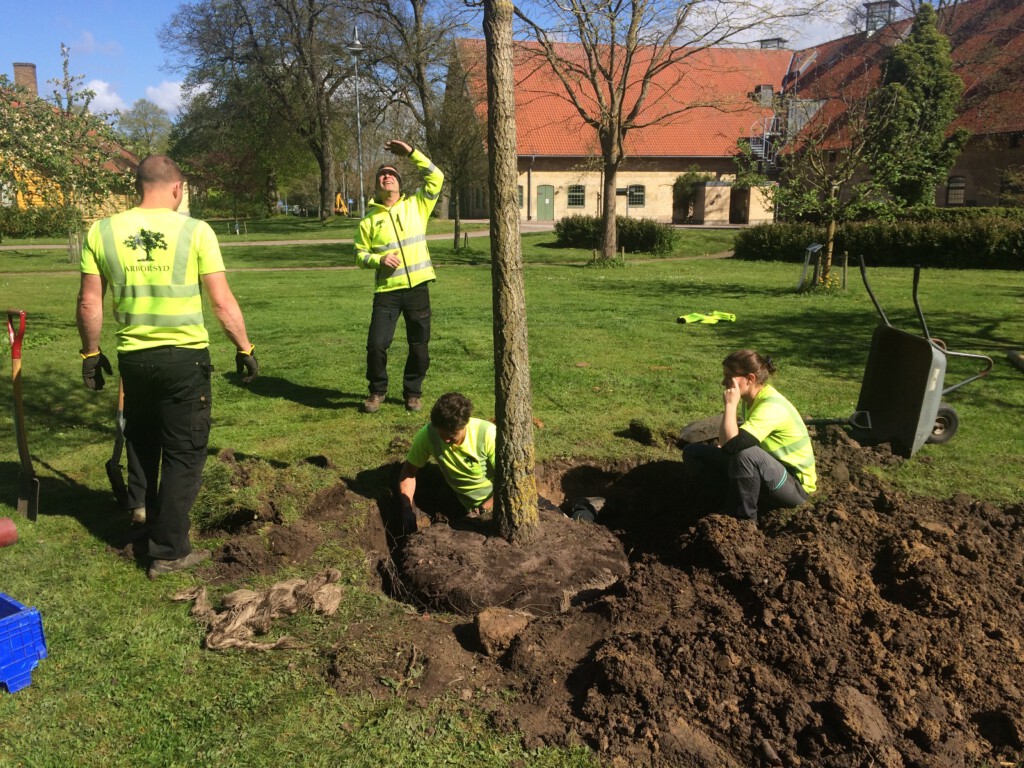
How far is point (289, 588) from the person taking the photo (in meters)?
3.82

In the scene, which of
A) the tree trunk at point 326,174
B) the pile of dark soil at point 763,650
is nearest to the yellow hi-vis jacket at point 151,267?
the pile of dark soil at point 763,650

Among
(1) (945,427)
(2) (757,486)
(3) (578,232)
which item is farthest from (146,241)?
(3) (578,232)

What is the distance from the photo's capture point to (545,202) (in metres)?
46.5

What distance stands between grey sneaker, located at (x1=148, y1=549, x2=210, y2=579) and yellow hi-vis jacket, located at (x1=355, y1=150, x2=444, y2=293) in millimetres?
3135

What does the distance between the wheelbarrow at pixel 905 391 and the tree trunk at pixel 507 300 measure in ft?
8.62

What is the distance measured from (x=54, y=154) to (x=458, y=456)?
31.1 feet

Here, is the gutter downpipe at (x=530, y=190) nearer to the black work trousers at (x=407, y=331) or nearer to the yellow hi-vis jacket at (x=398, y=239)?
the yellow hi-vis jacket at (x=398, y=239)

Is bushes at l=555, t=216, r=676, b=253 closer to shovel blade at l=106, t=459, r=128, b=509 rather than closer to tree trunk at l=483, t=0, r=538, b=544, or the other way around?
shovel blade at l=106, t=459, r=128, b=509

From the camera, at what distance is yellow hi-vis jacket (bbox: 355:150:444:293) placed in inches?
266

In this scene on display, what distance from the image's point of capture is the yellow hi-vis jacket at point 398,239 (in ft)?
22.1

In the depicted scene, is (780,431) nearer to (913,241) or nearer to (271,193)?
(913,241)

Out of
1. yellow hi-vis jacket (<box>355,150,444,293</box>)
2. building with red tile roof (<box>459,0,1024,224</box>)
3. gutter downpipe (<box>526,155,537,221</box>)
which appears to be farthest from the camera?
gutter downpipe (<box>526,155,537,221</box>)

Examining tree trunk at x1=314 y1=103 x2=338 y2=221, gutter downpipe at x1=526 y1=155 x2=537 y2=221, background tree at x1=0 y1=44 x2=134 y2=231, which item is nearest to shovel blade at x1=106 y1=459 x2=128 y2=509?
background tree at x1=0 y1=44 x2=134 y2=231

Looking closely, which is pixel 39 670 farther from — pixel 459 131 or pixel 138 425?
pixel 459 131
